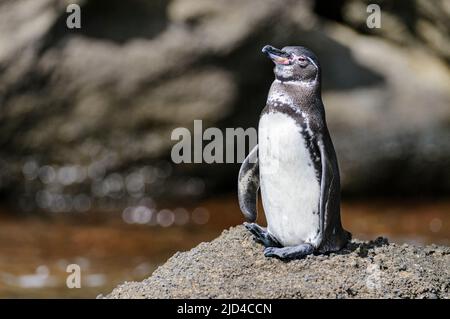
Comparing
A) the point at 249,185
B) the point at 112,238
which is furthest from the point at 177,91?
Result: the point at 249,185

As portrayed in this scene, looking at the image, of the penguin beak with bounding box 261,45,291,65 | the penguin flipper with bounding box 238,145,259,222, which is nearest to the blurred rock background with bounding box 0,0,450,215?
the penguin flipper with bounding box 238,145,259,222

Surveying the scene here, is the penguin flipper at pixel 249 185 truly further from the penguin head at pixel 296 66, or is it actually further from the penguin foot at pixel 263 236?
the penguin head at pixel 296 66

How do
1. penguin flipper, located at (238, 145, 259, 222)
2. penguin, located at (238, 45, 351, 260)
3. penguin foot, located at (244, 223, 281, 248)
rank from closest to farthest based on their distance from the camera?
1. penguin, located at (238, 45, 351, 260)
2. penguin foot, located at (244, 223, 281, 248)
3. penguin flipper, located at (238, 145, 259, 222)

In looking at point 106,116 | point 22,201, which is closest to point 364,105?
point 106,116

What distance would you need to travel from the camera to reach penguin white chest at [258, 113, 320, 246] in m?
2.43

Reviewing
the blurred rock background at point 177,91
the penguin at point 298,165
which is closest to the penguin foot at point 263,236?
the penguin at point 298,165

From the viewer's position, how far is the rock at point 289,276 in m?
2.33

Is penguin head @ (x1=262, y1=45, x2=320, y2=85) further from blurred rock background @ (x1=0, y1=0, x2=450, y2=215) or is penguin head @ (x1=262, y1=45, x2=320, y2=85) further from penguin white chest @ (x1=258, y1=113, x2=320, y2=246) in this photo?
blurred rock background @ (x1=0, y1=0, x2=450, y2=215)

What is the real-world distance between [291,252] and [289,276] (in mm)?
74

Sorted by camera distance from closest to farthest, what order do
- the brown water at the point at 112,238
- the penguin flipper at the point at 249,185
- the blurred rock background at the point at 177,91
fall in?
the penguin flipper at the point at 249,185 < the brown water at the point at 112,238 < the blurred rock background at the point at 177,91

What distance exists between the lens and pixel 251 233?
263 centimetres

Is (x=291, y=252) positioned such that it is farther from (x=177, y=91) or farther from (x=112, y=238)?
(x=177, y=91)

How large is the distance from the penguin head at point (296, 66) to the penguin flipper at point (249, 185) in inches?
10.2

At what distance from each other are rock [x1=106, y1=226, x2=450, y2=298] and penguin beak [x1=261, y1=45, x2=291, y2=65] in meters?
0.51
